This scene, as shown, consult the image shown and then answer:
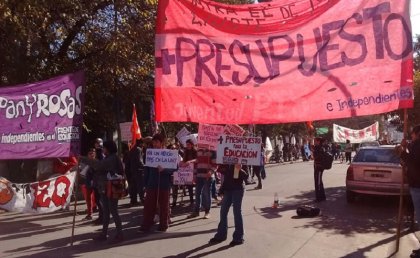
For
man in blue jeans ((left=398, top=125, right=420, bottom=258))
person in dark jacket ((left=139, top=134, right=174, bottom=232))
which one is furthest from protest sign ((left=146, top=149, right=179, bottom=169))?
man in blue jeans ((left=398, top=125, right=420, bottom=258))

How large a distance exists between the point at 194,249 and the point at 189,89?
2505mm

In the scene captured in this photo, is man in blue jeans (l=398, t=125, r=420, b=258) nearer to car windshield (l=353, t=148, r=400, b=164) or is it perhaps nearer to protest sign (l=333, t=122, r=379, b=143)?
car windshield (l=353, t=148, r=400, b=164)

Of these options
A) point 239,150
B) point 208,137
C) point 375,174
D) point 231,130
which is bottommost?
point 375,174

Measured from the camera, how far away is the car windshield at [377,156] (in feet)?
41.8

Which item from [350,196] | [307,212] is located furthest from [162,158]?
[350,196]

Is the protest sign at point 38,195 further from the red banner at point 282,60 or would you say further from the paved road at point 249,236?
the red banner at point 282,60

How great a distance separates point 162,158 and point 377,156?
21.5 ft

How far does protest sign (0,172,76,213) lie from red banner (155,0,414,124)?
434 cm

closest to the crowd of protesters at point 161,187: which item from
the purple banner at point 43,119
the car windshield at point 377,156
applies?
the purple banner at point 43,119

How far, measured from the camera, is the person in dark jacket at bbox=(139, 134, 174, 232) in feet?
30.3

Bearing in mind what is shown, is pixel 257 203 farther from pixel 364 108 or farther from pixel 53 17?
pixel 53 17

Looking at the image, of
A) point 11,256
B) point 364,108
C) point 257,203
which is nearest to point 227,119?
point 364,108

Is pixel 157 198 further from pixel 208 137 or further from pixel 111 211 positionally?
pixel 208 137

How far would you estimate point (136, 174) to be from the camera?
13.4 meters
